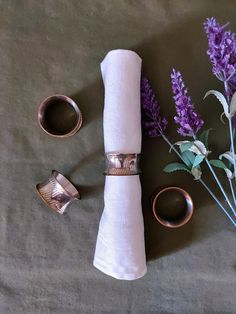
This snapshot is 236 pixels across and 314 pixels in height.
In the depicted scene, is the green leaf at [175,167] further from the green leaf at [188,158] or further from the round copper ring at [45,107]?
the round copper ring at [45,107]

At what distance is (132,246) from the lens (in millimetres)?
597

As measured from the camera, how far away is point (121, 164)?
A: 593 mm

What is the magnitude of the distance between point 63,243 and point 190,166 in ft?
0.83

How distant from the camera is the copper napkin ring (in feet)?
2.02

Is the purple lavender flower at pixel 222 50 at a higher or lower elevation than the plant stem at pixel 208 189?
higher

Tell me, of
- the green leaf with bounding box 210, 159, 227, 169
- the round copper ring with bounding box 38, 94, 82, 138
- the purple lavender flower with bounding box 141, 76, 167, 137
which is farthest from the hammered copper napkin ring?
the green leaf with bounding box 210, 159, 227, 169

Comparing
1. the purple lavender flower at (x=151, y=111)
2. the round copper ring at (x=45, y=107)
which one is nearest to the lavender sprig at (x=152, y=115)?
the purple lavender flower at (x=151, y=111)

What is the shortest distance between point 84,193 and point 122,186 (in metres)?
0.09

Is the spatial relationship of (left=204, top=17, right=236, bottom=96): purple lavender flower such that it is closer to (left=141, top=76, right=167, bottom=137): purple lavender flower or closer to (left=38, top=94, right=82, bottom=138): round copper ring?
(left=141, top=76, right=167, bottom=137): purple lavender flower

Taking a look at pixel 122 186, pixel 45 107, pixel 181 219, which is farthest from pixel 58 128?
pixel 181 219

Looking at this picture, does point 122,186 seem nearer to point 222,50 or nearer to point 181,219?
point 181,219

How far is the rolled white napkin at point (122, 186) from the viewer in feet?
1.95

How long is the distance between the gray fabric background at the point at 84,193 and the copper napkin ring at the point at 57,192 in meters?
0.02

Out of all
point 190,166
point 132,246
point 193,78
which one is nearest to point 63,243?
point 132,246
